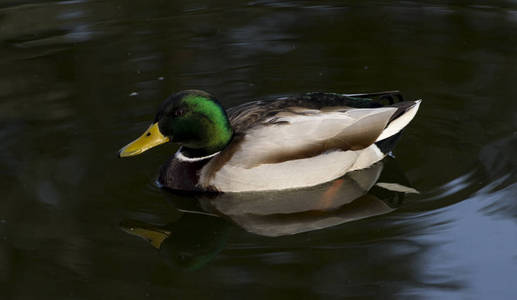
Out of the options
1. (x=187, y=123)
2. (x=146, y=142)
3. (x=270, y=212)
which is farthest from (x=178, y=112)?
(x=270, y=212)

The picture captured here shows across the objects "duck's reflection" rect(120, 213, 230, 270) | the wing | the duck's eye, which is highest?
the duck's eye

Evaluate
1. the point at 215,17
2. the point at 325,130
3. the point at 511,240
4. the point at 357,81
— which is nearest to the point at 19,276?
the point at 325,130

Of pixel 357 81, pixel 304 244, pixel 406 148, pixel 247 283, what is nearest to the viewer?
pixel 247 283

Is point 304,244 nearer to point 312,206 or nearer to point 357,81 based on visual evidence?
point 312,206

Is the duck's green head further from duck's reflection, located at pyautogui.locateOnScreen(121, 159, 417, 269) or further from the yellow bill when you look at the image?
duck's reflection, located at pyautogui.locateOnScreen(121, 159, 417, 269)

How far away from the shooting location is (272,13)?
35.5 feet

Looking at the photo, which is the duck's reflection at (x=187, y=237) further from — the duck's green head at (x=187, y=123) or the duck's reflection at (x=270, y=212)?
the duck's green head at (x=187, y=123)

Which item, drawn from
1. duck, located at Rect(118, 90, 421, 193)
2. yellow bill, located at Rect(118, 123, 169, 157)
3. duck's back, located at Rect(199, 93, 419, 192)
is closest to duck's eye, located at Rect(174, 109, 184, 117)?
duck, located at Rect(118, 90, 421, 193)

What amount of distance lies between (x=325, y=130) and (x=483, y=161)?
1.27 meters

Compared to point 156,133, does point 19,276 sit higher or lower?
lower

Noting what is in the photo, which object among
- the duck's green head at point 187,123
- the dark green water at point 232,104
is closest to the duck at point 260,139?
the duck's green head at point 187,123

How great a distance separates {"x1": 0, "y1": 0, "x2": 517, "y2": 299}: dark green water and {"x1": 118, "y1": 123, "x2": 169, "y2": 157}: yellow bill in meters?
0.36

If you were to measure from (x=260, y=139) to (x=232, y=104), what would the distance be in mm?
1697

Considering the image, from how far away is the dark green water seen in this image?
564 cm
